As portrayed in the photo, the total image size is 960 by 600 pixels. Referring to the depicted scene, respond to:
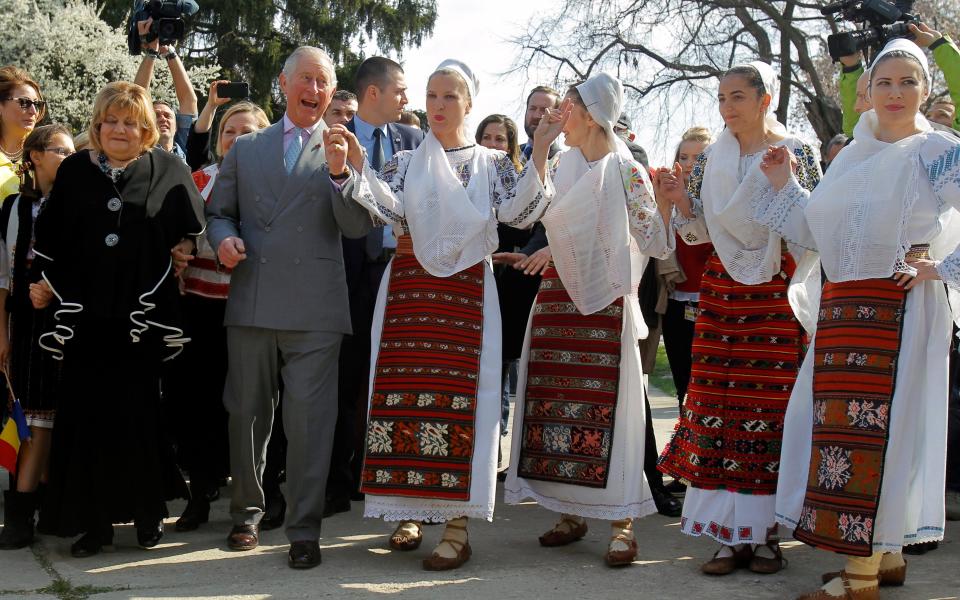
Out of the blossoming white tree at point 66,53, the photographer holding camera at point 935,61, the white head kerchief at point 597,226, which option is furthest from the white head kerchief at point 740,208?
the blossoming white tree at point 66,53

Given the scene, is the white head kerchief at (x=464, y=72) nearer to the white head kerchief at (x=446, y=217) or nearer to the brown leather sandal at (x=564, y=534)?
the white head kerchief at (x=446, y=217)

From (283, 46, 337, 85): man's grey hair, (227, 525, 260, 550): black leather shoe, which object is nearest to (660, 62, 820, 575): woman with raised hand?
(283, 46, 337, 85): man's grey hair

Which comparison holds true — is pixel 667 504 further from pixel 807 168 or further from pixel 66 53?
pixel 66 53

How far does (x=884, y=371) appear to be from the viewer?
13.0ft

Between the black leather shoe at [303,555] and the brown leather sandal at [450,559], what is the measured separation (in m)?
0.46

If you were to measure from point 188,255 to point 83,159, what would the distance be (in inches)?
23.6

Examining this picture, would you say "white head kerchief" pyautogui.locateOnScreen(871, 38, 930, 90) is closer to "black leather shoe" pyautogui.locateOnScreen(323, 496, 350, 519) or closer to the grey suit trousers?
the grey suit trousers

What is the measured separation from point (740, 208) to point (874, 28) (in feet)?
7.26

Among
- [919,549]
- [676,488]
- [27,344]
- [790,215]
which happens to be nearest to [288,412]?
[27,344]

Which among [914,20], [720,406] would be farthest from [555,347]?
[914,20]

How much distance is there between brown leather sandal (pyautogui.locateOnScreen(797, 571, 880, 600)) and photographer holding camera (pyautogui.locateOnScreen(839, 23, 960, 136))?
218 cm

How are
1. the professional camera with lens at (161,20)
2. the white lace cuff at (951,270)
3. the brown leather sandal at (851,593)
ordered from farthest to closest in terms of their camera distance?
the professional camera with lens at (161,20)
the brown leather sandal at (851,593)
the white lace cuff at (951,270)

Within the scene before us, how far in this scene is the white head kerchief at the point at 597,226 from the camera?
4668 mm

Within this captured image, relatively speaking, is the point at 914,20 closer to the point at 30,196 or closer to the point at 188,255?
the point at 188,255
